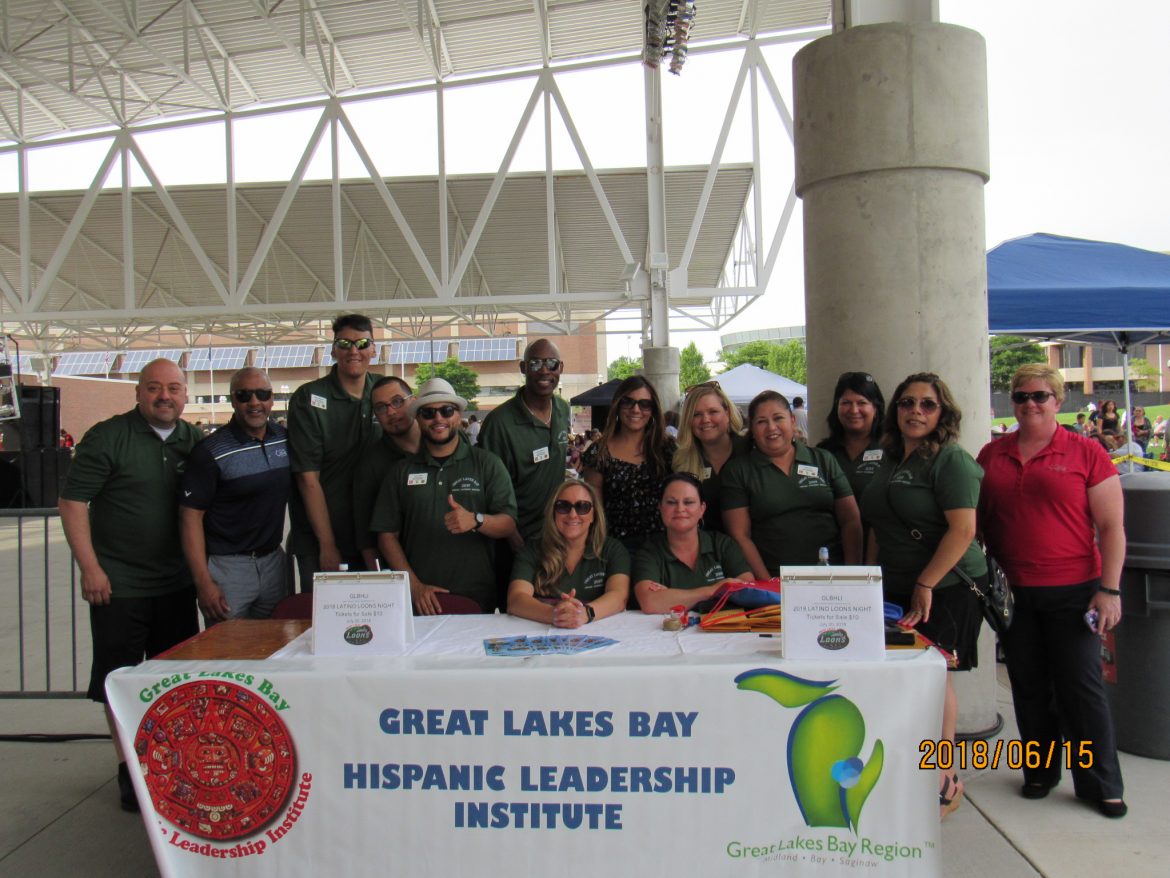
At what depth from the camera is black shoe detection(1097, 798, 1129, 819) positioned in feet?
10.6

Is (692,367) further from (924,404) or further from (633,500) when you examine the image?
(924,404)

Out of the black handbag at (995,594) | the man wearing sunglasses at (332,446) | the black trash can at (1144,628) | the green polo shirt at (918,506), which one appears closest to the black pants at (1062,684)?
the black handbag at (995,594)

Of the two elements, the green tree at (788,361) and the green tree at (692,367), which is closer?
the green tree at (692,367)

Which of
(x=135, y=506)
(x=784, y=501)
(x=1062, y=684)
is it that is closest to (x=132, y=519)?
(x=135, y=506)

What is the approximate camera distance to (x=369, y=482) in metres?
4.04

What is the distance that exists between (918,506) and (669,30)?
7535 mm

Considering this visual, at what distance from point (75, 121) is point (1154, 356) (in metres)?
68.1

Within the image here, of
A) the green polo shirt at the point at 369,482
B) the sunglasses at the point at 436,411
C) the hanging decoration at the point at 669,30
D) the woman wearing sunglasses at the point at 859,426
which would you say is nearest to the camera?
the sunglasses at the point at 436,411

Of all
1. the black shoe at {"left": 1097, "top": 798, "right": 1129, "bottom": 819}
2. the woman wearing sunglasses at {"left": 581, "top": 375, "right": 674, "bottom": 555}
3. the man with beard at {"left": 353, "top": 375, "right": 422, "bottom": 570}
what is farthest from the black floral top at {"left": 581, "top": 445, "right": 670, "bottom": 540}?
the black shoe at {"left": 1097, "top": 798, "right": 1129, "bottom": 819}

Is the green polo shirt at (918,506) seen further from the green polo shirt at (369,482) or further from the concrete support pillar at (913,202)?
the green polo shirt at (369,482)

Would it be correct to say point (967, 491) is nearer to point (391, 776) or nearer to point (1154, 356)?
point (391, 776)

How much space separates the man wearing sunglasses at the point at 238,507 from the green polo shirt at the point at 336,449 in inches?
8.2

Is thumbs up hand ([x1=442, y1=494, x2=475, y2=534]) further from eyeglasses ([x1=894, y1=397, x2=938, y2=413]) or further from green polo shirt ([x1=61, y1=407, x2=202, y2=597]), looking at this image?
eyeglasses ([x1=894, y1=397, x2=938, y2=413])
